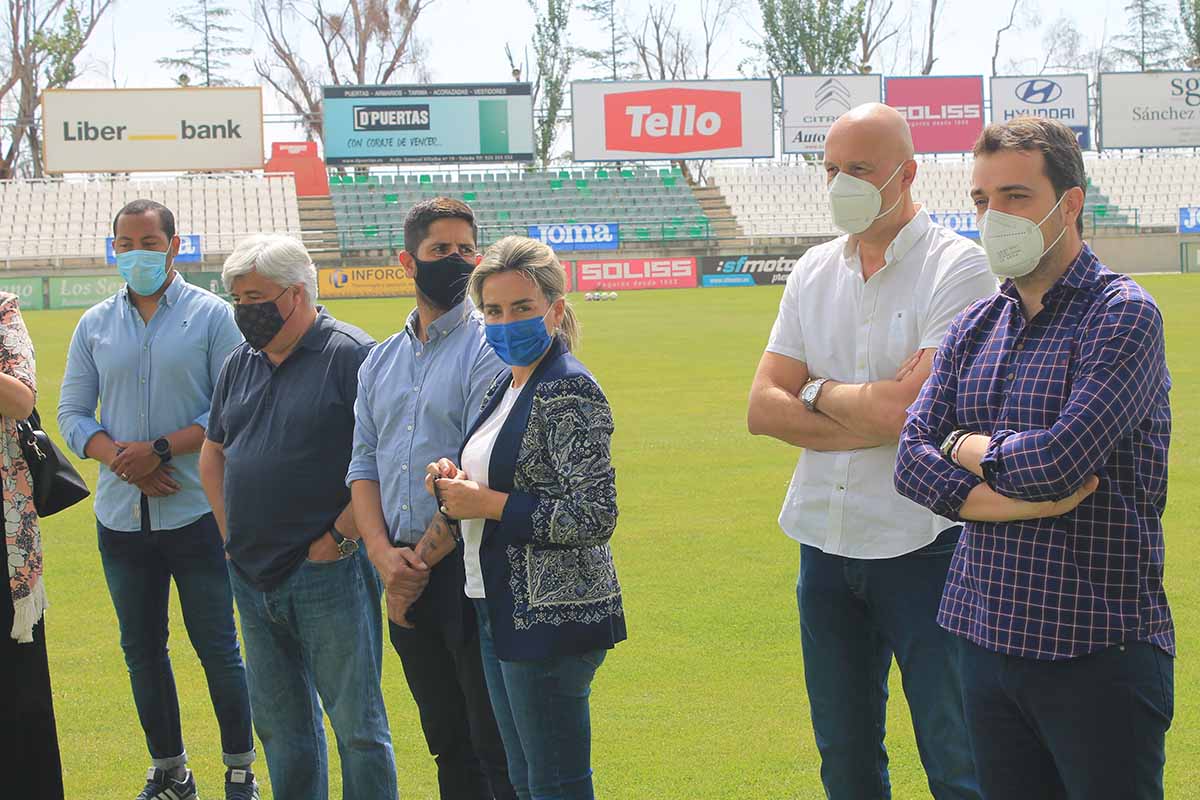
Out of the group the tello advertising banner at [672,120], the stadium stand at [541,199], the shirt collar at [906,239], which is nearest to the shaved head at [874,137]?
the shirt collar at [906,239]

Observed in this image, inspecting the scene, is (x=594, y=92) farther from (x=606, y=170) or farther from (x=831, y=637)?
(x=831, y=637)

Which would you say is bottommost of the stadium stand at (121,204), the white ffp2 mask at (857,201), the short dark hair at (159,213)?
the white ffp2 mask at (857,201)

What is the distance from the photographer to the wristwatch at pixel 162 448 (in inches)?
189

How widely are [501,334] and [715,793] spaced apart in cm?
210

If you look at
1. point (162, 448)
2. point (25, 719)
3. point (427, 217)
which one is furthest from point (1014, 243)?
point (162, 448)

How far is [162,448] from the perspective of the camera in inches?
189

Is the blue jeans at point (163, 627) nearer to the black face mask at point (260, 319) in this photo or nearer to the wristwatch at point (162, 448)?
the wristwatch at point (162, 448)

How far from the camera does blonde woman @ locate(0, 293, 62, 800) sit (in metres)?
3.85

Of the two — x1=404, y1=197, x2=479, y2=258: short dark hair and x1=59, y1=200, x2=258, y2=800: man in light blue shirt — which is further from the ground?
x1=404, y1=197, x2=479, y2=258: short dark hair

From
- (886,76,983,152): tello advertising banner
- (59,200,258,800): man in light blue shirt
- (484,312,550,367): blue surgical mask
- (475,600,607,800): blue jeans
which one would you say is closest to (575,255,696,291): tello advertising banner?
(886,76,983,152): tello advertising banner

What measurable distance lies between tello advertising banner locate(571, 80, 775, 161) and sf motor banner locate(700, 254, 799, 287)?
587 inches

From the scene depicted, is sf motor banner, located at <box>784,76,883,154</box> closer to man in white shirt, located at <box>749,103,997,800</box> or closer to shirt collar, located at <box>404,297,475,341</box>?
shirt collar, located at <box>404,297,475,341</box>

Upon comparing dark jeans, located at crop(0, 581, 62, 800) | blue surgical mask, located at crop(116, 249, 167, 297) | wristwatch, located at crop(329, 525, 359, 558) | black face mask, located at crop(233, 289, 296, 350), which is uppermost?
blue surgical mask, located at crop(116, 249, 167, 297)

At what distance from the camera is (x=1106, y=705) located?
2.62 meters
